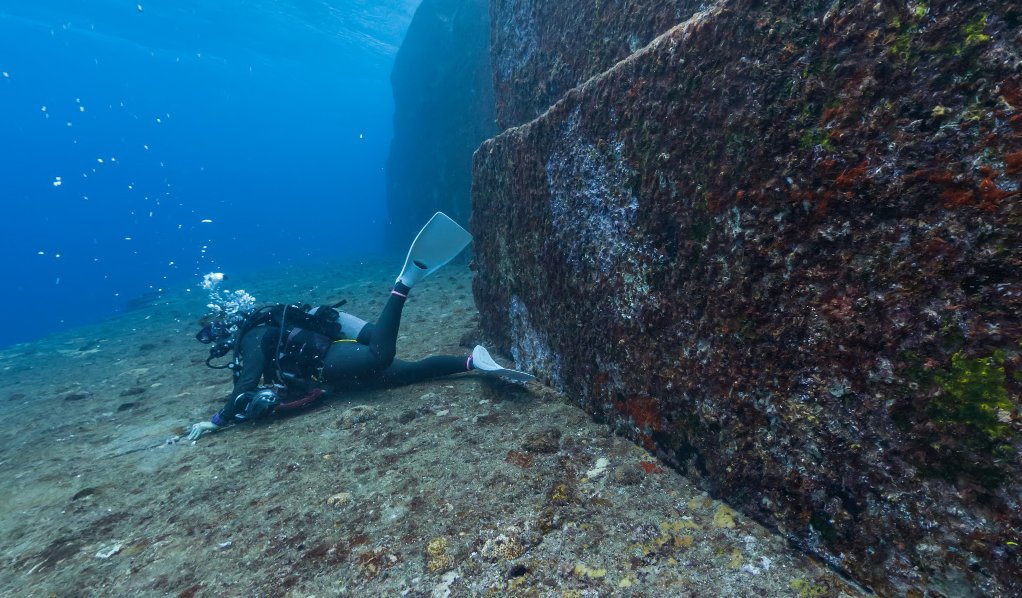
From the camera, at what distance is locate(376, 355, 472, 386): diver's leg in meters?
4.68

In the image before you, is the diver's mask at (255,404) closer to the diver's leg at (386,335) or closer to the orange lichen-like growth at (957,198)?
the diver's leg at (386,335)

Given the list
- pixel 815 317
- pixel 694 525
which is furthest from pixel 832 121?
pixel 694 525

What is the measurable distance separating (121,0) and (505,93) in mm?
46853

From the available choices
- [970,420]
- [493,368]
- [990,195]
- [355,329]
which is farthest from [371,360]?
[990,195]

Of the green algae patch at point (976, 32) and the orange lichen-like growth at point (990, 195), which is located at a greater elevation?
the green algae patch at point (976, 32)

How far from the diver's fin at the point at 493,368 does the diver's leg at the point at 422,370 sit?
334 millimetres

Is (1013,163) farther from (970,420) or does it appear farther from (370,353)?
(370,353)

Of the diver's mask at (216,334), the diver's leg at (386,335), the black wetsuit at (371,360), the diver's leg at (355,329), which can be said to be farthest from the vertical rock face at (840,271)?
the diver's mask at (216,334)

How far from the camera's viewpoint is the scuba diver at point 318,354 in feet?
14.3

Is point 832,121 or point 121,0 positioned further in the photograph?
point 121,0

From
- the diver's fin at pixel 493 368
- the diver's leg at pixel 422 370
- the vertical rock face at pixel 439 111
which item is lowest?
the diver's leg at pixel 422 370

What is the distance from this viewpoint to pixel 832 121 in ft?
5.04

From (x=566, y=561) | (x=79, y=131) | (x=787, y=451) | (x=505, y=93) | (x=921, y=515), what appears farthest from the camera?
(x=79, y=131)

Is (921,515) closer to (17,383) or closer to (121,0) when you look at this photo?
(17,383)
